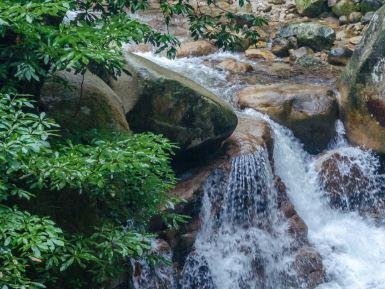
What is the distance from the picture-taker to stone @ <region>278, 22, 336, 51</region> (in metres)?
14.6

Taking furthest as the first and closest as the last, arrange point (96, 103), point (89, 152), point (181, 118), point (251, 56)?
point (251, 56)
point (181, 118)
point (96, 103)
point (89, 152)

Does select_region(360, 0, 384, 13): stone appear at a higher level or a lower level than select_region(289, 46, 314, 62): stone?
higher

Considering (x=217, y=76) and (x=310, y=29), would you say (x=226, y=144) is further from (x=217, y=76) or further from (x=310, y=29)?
(x=310, y=29)

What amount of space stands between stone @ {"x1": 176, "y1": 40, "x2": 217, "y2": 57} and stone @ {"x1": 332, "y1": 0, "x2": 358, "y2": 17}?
5606 millimetres

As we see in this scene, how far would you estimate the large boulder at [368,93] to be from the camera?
968cm

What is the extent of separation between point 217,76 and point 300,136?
291 cm

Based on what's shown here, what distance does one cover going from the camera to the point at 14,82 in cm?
382

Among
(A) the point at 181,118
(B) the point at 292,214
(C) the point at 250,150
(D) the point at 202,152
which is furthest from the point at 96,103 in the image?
(B) the point at 292,214

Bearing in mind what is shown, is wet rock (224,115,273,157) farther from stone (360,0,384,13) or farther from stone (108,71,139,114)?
stone (360,0,384,13)

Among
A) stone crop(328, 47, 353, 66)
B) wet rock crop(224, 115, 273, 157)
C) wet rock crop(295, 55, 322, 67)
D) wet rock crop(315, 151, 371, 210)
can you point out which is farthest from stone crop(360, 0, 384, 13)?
wet rock crop(224, 115, 273, 157)

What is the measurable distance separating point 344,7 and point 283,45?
3.93m

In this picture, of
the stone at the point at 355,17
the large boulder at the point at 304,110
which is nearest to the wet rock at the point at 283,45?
the stone at the point at 355,17

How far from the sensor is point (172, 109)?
777cm

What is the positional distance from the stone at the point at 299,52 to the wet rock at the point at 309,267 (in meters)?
6.82
